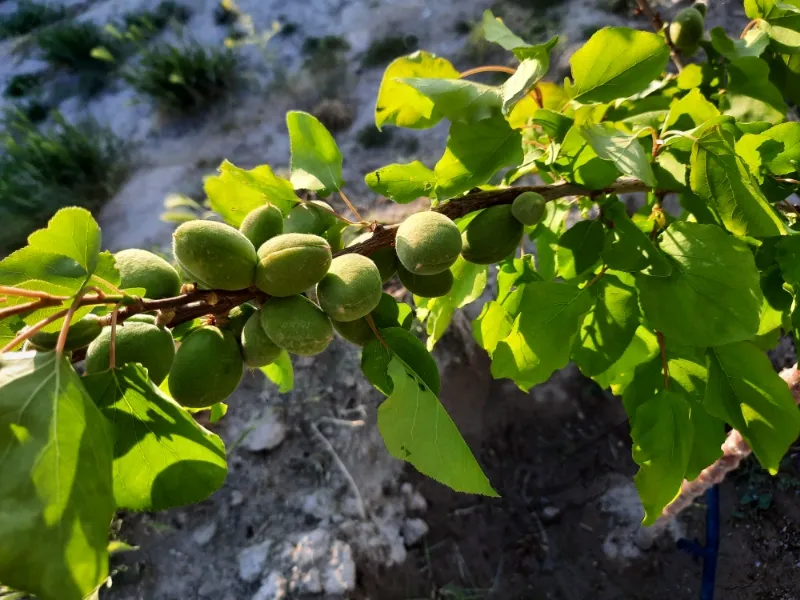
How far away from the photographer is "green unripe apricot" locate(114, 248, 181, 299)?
941 mm

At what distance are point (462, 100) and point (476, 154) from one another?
10 centimetres

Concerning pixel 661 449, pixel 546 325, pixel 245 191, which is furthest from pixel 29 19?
pixel 661 449

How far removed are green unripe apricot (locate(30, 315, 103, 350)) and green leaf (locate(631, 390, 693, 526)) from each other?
3.29 feet

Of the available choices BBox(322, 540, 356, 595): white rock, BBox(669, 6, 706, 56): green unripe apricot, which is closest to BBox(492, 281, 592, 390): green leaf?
BBox(669, 6, 706, 56): green unripe apricot

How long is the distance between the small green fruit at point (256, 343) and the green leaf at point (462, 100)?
52cm

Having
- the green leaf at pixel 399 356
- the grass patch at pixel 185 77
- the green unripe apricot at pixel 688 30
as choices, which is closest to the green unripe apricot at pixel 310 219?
the green leaf at pixel 399 356

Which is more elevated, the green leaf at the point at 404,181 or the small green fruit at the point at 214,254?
A: the small green fruit at the point at 214,254

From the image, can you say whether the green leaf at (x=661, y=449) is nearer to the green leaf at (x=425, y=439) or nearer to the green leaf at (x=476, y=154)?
the green leaf at (x=425, y=439)

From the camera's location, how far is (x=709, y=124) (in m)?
0.99

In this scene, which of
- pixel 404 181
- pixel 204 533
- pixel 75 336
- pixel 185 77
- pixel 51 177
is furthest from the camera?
pixel 185 77

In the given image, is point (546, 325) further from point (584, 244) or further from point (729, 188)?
point (729, 188)

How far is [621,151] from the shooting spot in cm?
94

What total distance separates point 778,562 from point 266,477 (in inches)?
96.0

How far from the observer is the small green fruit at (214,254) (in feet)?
2.84
